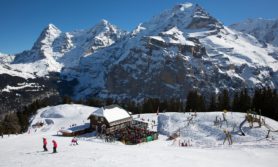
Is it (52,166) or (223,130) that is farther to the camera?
(223,130)

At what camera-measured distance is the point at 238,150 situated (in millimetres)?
44188

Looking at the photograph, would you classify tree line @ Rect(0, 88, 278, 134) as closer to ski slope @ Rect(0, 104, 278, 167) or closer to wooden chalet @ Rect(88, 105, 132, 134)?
ski slope @ Rect(0, 104, 278, 167)

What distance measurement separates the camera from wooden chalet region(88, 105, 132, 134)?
6943 centimetres

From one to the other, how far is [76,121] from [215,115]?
132 ft

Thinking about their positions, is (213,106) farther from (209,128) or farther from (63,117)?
(63,117)

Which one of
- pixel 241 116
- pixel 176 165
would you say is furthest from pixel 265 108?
pixel 176 165

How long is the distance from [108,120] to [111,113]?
13.6 feet

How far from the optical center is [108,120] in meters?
69.6

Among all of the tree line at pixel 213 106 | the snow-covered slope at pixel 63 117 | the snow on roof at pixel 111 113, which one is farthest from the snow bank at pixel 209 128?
the snow-covered slope at pixel 63 117

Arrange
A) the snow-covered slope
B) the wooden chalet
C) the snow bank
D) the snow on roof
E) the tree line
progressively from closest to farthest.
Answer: the snow bank, the wooden chalet, the snow on roof, the snow-covered slope, the tree line

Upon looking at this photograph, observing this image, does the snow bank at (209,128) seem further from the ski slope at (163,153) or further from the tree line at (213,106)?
the tree line at (213,106)

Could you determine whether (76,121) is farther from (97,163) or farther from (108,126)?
(97,163)

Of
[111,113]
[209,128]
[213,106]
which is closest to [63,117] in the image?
[111,113]

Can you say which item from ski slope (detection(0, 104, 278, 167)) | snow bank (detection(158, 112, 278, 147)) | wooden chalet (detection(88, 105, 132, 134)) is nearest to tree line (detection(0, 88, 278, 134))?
snow bank (detection(158, 112, 278, 147))
